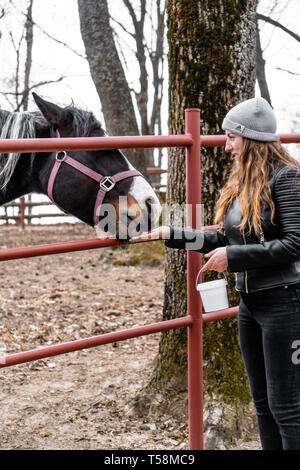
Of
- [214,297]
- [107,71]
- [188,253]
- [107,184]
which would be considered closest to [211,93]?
[107,184]

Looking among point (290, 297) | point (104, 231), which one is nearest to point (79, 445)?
point (104, 231)

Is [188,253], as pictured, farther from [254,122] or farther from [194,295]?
[254,122]

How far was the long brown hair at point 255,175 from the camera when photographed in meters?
1.73

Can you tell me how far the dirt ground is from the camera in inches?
110

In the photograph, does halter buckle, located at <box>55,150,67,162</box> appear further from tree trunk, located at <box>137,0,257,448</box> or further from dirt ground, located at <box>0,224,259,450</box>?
dirt ground, located at <box>0,224,259,450</box>

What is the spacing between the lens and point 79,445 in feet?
8.81

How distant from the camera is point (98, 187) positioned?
2.51m

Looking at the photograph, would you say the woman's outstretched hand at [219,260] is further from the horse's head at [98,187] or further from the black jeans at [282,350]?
the horse's head at [98,187]

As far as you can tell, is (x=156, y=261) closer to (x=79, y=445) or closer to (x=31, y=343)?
(x=31, y=343)

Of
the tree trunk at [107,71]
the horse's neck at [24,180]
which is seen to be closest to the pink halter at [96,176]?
the horse's neck at [24,180]

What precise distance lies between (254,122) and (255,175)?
0.19 meters

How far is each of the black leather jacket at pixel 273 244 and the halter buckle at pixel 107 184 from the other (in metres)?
0.77

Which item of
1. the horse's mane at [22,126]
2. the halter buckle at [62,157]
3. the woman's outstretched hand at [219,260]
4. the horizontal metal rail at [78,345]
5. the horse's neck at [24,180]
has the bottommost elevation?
the horizontal metal rail at [78,345]

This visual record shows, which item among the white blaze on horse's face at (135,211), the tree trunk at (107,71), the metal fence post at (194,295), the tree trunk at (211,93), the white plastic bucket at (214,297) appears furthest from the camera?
the tree trunk at (107,71)
